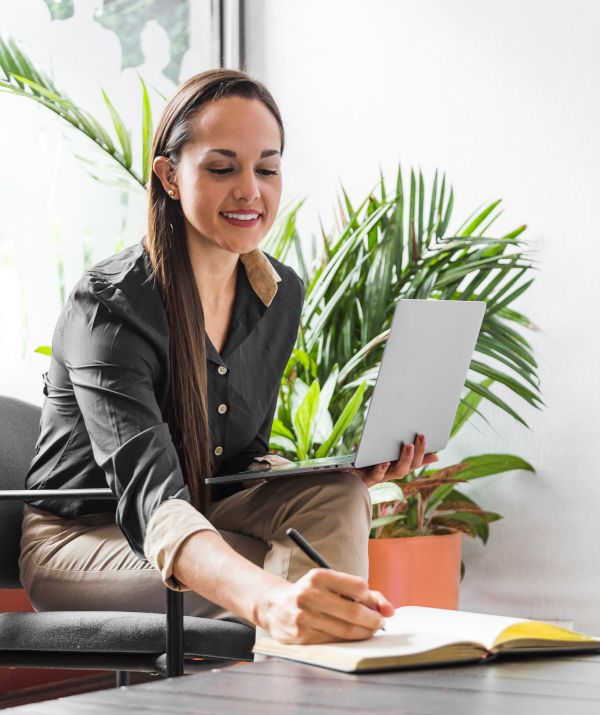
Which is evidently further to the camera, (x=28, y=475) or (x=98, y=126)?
(x=98, y=126)

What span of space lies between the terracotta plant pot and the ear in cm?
104

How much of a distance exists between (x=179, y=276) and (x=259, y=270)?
9.9 inches

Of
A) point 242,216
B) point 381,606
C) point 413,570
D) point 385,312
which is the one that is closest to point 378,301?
point 385,312

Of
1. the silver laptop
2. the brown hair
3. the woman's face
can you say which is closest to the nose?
the woman's face

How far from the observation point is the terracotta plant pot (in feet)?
6.46

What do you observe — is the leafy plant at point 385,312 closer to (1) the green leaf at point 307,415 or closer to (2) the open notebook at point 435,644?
(1) the green leaf at point 307,415

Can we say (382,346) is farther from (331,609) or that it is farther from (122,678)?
(331,609)

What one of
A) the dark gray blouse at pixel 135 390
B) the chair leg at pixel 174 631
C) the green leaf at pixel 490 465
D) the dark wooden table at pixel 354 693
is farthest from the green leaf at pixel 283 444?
the dark wooden table at pixel 354 693

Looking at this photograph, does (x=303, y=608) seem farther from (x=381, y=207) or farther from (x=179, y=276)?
(x=381, y=207)

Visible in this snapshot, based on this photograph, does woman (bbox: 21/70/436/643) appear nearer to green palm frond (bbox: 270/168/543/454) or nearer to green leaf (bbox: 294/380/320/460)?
green leaf (bbox: 294/380/320/460)

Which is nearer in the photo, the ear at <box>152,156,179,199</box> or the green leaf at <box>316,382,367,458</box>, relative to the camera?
the ear at <box>152,156,179,199</box>

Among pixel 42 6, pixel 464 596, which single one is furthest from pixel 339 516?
pixel 42 6

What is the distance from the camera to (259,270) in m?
1.50

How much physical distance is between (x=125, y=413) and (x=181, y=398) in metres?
0.17
